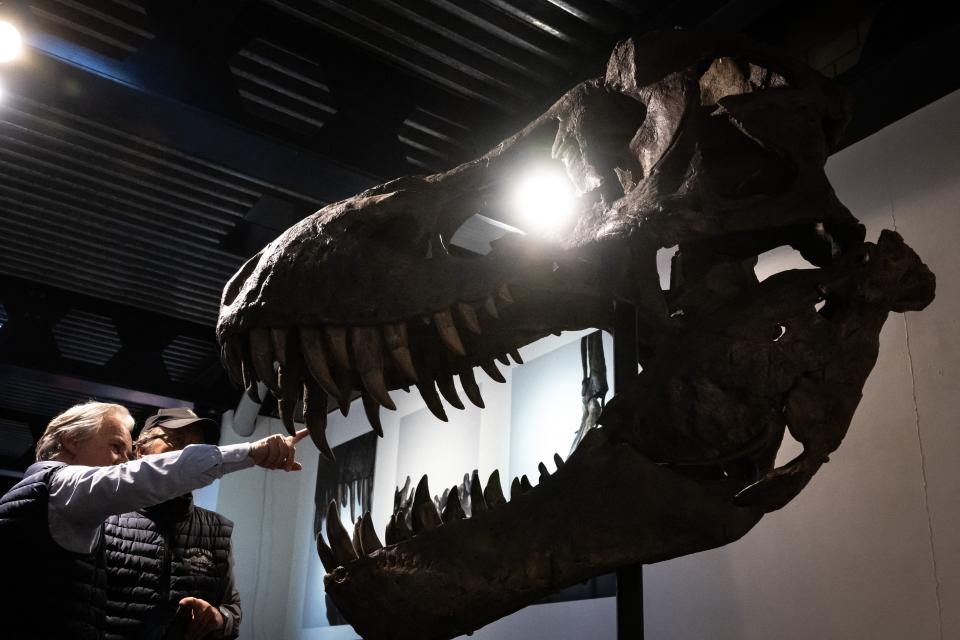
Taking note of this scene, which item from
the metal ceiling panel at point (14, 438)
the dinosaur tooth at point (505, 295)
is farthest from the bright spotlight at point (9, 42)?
the metal ceiling panel at point (14, 438)

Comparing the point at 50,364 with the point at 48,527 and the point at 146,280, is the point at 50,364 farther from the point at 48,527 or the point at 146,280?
the point at 48,527

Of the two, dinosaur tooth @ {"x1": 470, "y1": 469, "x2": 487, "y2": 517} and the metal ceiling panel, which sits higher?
the metal ceiling panel

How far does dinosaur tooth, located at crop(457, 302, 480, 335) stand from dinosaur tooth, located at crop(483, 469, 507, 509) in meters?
0.28

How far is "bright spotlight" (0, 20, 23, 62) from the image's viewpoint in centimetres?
362

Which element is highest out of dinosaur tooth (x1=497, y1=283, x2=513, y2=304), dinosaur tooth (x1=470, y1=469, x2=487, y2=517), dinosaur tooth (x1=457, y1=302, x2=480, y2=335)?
dinosaur tooth (x1=497, y1=283, x2=513, y2=304)

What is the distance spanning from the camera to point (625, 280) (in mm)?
1790

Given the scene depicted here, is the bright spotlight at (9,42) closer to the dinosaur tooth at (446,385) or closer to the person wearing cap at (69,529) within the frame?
the person wearing cap at (69,529)

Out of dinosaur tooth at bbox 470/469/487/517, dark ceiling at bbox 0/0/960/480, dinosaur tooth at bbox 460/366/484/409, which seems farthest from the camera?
dark ceiling at bbox 0/0/960/480

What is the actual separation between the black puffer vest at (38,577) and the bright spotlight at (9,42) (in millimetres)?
2119

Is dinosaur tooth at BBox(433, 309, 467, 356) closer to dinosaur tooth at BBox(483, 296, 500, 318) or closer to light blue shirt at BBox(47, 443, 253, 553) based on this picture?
dinosaur tooth at BBox(483, 296, 500, 318)

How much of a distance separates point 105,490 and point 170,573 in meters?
0.61

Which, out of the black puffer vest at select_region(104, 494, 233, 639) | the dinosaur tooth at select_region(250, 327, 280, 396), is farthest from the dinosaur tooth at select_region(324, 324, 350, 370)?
the black puffer vest at select_region(104, 494, 233, 639)

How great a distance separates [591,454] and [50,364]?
734 centimetres

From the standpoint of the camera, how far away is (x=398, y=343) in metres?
1.56
